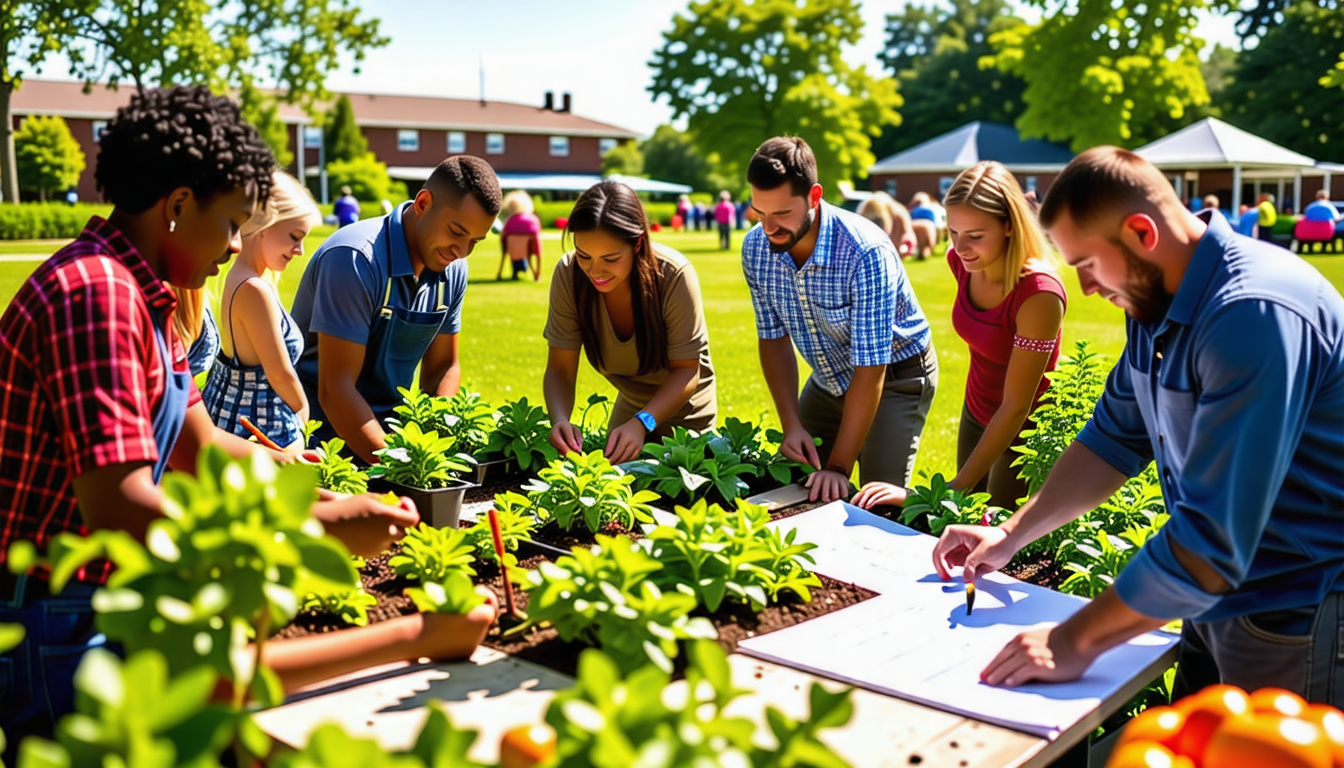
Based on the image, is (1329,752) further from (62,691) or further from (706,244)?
(706,244)

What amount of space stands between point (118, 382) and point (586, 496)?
153 centimetres

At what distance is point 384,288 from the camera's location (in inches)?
156

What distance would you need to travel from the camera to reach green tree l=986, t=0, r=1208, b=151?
3241cm

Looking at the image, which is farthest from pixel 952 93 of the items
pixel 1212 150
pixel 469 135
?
pixel 1212 150

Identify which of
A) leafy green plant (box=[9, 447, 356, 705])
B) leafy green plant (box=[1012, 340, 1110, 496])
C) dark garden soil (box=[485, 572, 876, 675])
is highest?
leafy green plant (box=[9, 447, 356, 705])

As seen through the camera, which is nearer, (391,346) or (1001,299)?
(1001,299)

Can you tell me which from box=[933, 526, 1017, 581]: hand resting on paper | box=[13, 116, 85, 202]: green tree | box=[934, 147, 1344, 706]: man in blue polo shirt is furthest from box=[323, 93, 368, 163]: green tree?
box=[934, 147, 1344, 706]: man in blue polo shirt

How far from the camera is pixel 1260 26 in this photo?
177 feet

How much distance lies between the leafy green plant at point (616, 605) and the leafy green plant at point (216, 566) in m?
0.75

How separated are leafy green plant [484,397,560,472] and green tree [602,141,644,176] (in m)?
55.5

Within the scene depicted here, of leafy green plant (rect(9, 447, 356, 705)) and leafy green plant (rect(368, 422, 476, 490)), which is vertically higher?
leafy green plant (rect(9, 447, 356, 705))

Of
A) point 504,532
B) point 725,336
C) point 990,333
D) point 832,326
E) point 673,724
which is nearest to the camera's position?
point 673,724

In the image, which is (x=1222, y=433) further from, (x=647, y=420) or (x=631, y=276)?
(x=631, y=276)

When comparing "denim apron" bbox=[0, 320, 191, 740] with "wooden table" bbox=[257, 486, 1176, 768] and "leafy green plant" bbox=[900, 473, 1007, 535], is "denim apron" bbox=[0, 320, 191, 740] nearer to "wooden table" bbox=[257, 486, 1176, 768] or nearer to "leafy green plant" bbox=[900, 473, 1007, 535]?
"wooden table" bbox=[257, 486, 1176, 768]
